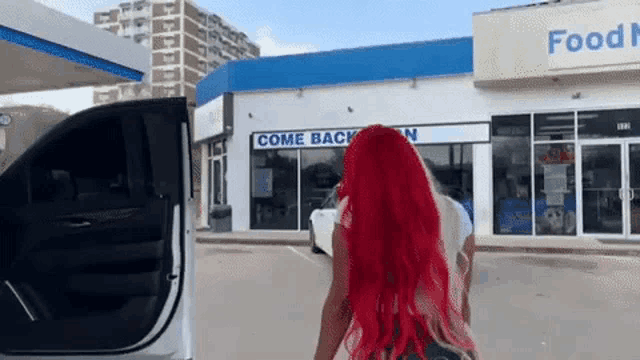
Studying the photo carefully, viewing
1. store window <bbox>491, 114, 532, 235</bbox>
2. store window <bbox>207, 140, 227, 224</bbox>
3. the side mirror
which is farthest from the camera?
store window <bbox>207, 140, 227, 224</bbox>

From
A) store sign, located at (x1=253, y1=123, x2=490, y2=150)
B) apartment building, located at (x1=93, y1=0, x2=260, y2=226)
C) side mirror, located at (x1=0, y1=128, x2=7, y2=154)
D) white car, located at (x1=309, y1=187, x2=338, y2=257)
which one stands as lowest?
white car, located at (x1=309, y1=187, x2=338, y2=257)

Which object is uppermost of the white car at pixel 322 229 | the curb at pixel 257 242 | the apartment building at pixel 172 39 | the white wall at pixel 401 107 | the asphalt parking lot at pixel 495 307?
the apartment building at pixel 172 39

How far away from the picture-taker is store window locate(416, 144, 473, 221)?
1619 cm

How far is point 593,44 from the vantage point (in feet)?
48.0

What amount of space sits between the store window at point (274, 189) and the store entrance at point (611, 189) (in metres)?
8.24

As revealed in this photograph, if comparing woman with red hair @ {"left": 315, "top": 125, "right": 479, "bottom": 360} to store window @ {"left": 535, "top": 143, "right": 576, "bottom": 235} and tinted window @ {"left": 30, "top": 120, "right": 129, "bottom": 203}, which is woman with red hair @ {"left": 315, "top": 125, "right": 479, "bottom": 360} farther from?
store window @ {"left": 535, "top": 143, "right": 576, "bottom": 235}

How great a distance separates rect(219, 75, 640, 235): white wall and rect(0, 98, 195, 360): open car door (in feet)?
46.8

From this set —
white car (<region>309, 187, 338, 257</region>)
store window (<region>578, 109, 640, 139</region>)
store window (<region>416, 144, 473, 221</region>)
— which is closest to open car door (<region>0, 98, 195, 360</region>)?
white car (<region>309, 187, 338, 257</region>)

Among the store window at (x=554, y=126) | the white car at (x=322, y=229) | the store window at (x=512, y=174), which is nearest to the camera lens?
the white car at (x=322, y=229)

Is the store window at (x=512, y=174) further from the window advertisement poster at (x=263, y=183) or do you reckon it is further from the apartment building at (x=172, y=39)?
the apartment building at (x=172, y=39)

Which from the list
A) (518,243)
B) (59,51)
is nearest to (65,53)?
(59,51)

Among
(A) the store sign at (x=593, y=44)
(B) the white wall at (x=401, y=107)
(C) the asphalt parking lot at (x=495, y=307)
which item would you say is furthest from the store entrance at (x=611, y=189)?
(C) the asphalt parking lot at (x=495, y=307)

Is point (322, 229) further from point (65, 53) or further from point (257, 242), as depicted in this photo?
point (65, 53)

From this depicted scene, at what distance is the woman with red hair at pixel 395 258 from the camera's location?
1.74 metres
